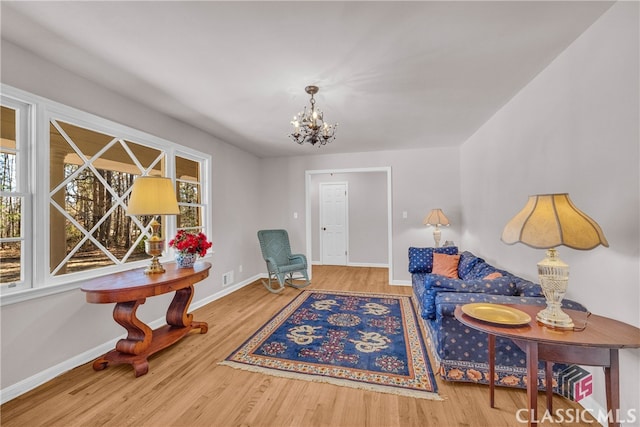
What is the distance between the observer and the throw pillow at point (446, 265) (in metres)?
3.38

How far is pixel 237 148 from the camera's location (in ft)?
15.2

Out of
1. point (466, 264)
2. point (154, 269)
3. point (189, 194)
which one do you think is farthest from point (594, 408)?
point (189, 194)

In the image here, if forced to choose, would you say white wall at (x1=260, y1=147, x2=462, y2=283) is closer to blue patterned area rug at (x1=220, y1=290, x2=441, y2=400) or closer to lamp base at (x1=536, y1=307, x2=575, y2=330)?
blue patterned area rug at (x1=220, y1=290, x2=441, y2=400)

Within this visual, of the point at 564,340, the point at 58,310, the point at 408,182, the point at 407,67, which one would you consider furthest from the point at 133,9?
the point at 408,182

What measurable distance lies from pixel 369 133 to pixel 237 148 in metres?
2.25

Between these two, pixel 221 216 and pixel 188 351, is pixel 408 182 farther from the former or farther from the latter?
pixel 188 351

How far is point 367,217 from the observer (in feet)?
21.0

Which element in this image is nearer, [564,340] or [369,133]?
[564,340]

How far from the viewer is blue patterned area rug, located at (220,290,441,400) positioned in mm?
2033

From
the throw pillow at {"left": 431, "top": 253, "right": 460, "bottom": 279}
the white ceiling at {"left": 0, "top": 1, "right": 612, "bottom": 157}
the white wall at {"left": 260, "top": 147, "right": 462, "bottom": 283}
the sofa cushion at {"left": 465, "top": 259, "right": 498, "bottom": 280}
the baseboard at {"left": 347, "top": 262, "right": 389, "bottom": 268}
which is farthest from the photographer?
the baseboard at {"left": 347, "top": 262, "right": 389, "bottom": 268}

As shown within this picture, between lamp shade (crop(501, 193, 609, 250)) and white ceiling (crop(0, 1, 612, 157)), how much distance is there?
111 cm

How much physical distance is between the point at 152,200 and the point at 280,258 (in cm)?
272

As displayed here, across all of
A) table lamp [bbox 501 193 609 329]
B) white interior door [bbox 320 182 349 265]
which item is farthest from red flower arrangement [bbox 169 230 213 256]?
white interior door [bbox 320 182 349 265]
